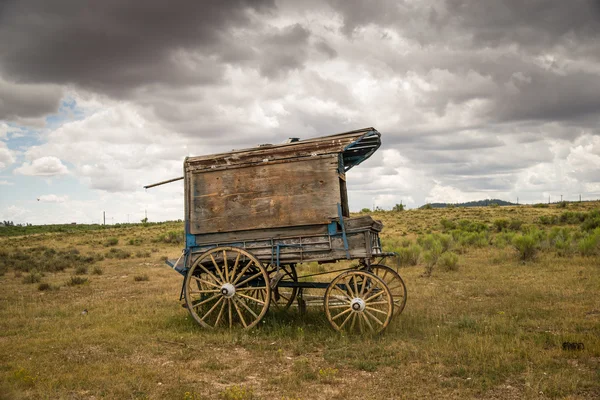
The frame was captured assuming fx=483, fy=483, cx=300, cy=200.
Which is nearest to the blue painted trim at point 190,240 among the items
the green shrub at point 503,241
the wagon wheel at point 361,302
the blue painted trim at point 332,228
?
the blue painted trim at point 332,228

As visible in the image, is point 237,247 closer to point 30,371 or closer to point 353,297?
point 353,297

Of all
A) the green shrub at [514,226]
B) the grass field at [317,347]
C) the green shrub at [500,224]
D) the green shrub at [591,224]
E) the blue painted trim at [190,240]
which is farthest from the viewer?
the green shrub at [500,224]

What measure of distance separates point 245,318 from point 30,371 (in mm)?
4005

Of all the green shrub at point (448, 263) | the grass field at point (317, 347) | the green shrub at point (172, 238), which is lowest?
the grass field at point (317, 347)

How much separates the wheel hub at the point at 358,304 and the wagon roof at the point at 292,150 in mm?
2686

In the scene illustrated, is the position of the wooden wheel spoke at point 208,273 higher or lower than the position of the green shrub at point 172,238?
lower

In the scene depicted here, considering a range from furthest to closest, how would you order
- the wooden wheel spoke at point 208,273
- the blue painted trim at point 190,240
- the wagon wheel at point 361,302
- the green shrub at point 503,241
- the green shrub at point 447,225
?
the green shrub at point 447,225, the green shrub at point 503,241, the blue painted trim at point 190,240, the wooden wheel spoke at point 208,273, the wagon wheel at point 361,302

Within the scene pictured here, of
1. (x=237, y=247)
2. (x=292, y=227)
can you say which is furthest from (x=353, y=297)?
(x=237, y=247)

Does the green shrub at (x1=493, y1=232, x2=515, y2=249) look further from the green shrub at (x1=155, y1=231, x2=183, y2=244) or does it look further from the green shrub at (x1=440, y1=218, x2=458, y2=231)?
the green shrub at (x1=155, y1=231, x2=183, y2=244)

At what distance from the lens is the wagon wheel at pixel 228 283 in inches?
353

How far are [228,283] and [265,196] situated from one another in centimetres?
180

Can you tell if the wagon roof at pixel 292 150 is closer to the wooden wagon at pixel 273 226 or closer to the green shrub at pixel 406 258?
the wooden wagon at pixel 273 226

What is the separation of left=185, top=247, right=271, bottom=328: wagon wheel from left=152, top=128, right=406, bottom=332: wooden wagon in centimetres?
2

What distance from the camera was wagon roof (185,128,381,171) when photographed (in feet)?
29.2
